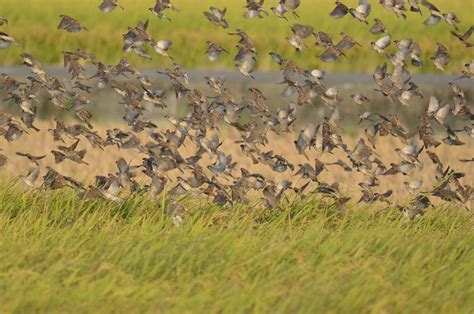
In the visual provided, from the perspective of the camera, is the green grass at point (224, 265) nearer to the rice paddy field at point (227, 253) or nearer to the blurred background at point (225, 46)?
the rice paddy field at point (227, 253)

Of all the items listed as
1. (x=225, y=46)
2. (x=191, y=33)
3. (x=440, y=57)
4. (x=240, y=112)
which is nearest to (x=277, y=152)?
(x=240, y=112)

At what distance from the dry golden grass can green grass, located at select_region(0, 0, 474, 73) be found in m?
4.71

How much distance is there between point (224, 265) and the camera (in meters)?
7.00

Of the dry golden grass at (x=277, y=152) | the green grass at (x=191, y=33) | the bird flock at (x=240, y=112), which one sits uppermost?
the bird flock at (x=240, y=112)

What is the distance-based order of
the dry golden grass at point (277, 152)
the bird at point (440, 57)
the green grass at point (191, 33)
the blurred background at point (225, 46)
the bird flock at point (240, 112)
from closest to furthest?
the bird flock at point (240, 112) < the bird at point (440, 57) < the dry golden grass at point (277, 152) < the blurred background at point (225, 46) < the green grass at point (191, 33)

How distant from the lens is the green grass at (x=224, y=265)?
254 inches

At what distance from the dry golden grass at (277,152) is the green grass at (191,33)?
4715mm

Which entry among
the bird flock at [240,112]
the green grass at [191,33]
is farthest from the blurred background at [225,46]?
the bird flock at [240,112]

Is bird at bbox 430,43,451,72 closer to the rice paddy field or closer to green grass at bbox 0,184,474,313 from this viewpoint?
the rice paddy field

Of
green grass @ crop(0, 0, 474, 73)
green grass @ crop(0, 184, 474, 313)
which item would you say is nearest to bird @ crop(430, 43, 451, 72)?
green grass @ crop(0, 184, 474, 313)

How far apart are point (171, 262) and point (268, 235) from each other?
3.24 feet

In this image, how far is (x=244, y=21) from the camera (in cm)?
2239

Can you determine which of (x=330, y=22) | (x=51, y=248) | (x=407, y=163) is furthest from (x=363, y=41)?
(x=51, y=248)

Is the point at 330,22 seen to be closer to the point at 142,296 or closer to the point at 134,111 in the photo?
the point at 134,111
